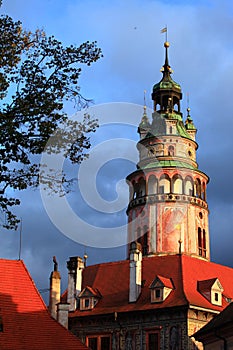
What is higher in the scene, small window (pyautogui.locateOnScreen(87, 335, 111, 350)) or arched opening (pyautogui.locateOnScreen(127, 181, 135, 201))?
arched opening (pyautogui.locateOnScreen(127, 181, 135, 201))

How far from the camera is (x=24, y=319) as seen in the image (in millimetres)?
22141

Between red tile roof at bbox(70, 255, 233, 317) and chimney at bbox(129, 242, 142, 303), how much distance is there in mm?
347

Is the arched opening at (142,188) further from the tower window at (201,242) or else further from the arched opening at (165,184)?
the tower window at (201,242)

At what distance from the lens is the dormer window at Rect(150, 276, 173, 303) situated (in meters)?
31.4

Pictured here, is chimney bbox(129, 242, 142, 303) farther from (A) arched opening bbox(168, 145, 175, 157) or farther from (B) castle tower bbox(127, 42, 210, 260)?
(A) arched opening bbox(168, 145, 175, 157)

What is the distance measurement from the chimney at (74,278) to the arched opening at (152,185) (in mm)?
10687

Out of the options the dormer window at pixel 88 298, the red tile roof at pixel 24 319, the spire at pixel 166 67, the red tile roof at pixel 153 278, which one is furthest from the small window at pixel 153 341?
the spire at pixel 166 67

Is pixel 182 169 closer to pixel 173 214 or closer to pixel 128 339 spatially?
pixel 173 214

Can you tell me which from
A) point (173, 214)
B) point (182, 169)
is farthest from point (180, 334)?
point (182, 169)

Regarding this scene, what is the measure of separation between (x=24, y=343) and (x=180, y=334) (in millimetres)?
11187

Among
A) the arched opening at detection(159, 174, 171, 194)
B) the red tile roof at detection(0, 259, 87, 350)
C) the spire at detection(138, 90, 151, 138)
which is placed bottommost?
the red tile roof at detection(0, 259, 87, 350)

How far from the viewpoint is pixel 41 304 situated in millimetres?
23281

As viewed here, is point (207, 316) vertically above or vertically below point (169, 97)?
below

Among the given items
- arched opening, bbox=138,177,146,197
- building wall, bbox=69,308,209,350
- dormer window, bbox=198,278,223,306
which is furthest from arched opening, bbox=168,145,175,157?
building wall, bbox=69,308,209,350
